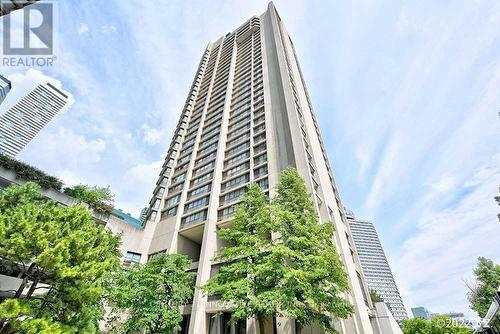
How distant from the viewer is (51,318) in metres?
11.0

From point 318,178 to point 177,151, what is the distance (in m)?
30.9

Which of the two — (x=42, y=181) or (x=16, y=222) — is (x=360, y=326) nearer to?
(x=16, y=222)

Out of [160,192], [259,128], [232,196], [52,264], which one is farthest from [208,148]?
[52,264]

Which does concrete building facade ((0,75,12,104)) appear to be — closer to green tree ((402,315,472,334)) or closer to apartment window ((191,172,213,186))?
apartment window ((191,172,213,186))

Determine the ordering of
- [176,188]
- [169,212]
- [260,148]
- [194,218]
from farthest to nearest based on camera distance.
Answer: [176,188] → [169,212] → [260,148] → [194,218]

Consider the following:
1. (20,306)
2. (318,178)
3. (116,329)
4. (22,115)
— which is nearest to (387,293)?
(318,178)

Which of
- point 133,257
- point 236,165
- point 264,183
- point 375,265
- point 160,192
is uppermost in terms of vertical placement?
point 375,265

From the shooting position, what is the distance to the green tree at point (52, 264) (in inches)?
410

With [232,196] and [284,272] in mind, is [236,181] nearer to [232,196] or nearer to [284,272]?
[232,196]

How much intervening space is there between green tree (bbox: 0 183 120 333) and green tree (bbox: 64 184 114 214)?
20.1m

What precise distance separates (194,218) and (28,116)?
635ft

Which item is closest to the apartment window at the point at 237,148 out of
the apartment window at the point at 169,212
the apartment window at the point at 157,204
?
the apartment window at the point at 169,212

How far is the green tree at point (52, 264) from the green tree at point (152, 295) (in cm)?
740

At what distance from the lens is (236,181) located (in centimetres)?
3697
